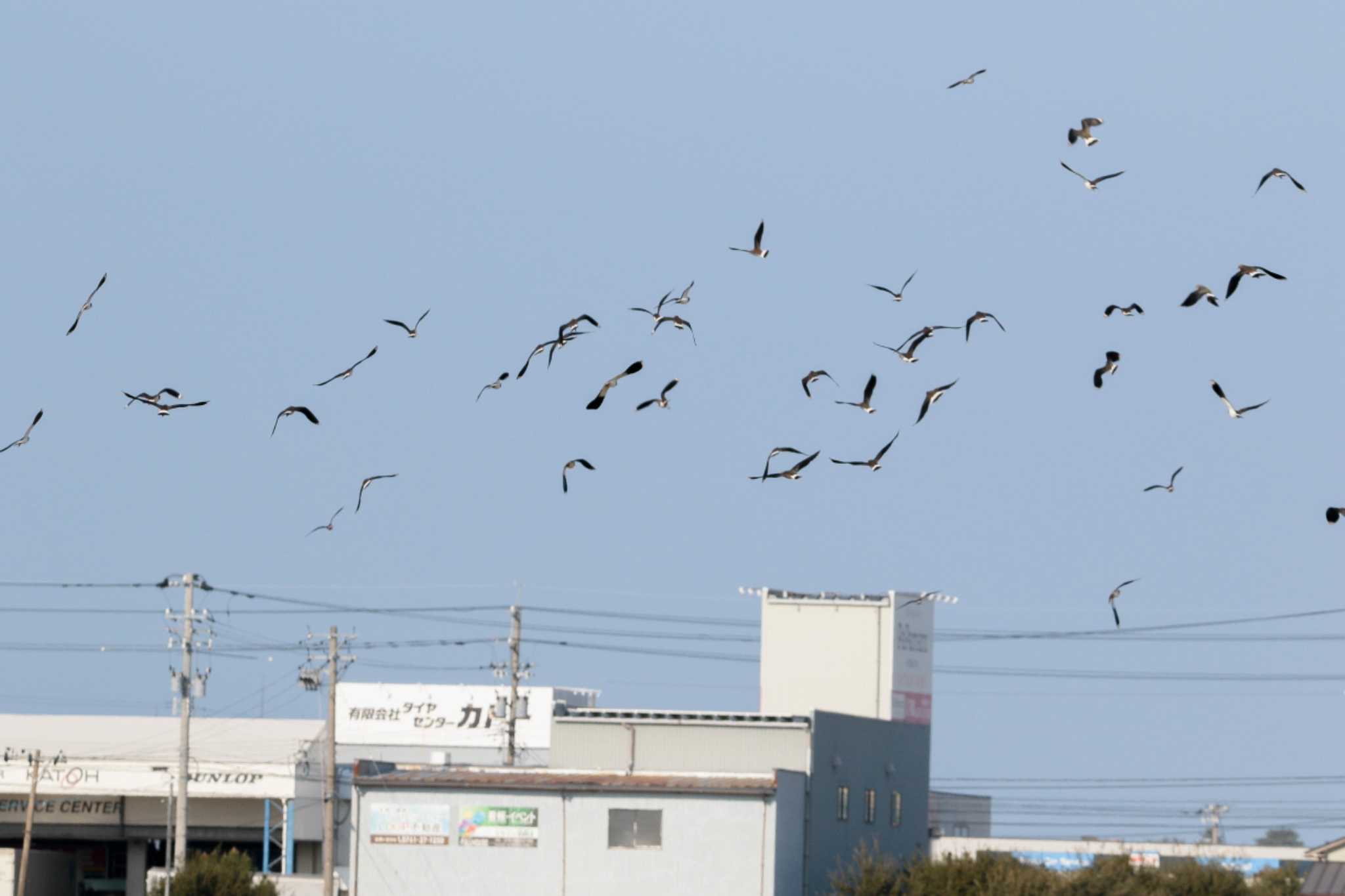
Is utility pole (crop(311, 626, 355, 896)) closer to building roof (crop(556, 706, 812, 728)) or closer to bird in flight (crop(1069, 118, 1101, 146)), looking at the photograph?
building roof (crop(556, 706, 812, 728))

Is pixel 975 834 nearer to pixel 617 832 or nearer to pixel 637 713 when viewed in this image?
pixel 637 713

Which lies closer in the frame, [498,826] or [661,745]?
[498,826]

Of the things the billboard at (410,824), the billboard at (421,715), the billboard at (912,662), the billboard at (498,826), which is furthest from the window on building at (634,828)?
the billboard at (421,715)

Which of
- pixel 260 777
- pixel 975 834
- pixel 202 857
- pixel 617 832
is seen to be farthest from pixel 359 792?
pixel 975 834

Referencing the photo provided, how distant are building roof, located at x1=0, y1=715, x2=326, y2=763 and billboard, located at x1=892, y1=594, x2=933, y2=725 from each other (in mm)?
33967

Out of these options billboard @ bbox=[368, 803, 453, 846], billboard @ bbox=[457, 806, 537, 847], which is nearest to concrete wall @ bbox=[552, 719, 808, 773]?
billboard @ bbox=[457, 806, 537, 847]

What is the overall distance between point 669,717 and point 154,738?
104ft

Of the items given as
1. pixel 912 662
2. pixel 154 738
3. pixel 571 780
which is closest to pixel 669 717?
pixel 571 780

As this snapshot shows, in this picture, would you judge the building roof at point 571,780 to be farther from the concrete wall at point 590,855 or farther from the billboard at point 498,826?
the billboard at point 498,826

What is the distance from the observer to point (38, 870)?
8200 cm

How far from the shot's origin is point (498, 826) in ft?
184

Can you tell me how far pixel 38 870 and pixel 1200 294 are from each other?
230 ft

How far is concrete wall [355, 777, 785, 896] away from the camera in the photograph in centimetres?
5441

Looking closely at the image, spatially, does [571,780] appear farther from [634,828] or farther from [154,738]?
[154,738]
